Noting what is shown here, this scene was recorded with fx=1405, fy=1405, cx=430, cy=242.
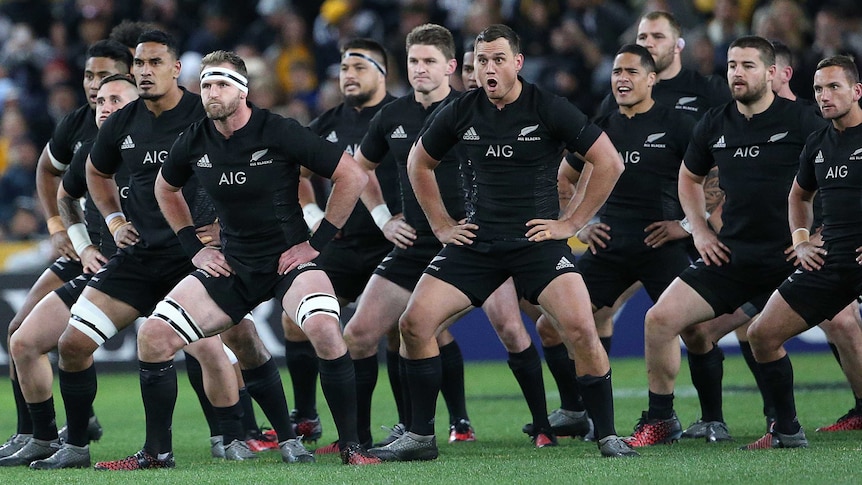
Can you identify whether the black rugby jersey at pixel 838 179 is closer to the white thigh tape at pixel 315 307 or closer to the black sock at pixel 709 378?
the black sock at pixel 709 378

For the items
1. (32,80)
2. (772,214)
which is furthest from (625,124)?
(32,80)

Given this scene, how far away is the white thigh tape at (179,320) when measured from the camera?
8.10 m

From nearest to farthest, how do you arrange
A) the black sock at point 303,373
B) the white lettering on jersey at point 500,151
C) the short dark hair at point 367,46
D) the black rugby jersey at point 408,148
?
the white lettering on jersey at point 500,151
the black rugby jersey at point 408,148
the black sock at point 303,373
the short dark hair at point 367,46

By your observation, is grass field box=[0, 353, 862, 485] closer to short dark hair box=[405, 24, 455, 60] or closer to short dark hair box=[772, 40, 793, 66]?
short dark hair box=[772, 40, 793, 66]

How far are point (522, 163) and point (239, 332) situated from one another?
2167mm

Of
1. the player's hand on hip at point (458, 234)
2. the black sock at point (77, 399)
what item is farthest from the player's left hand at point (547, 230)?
the black sock at point (77, 399)

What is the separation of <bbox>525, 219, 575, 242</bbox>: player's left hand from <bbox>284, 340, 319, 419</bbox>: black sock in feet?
8.68

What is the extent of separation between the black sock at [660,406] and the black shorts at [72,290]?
12.4 ft

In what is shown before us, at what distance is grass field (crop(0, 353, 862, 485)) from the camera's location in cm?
741

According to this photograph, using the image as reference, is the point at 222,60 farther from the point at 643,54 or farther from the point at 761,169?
the point at 761,169

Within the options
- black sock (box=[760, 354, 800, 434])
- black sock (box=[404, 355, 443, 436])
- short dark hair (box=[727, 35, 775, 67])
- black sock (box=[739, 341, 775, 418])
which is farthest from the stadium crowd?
black sock (box=[404, 355, 443, 436])

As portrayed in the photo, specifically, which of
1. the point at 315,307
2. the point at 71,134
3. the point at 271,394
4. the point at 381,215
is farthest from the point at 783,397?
the point at 71,134

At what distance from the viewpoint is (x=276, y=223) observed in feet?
27.5

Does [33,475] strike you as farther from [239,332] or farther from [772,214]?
[772,214]
